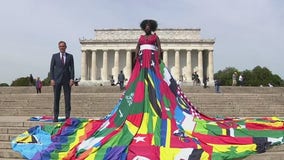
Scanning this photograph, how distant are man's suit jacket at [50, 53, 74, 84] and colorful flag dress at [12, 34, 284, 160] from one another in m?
2.29

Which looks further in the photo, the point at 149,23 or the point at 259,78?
the point at 259,78

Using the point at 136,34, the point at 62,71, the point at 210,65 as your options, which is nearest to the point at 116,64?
the point at 136,34

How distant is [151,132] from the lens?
739cm

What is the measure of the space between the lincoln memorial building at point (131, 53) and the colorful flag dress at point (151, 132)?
194 feet

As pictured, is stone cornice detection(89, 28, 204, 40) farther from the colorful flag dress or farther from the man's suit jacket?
the colorful flag dress

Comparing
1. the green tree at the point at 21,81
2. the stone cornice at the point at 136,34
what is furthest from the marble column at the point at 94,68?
the green tree at the point at 21,81

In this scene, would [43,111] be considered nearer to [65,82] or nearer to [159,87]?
[65,82]

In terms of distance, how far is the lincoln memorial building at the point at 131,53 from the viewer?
227 feet

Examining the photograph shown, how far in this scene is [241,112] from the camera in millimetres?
18422

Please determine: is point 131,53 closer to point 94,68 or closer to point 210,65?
point 94,68

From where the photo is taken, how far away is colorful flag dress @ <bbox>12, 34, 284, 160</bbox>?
676 centimetres

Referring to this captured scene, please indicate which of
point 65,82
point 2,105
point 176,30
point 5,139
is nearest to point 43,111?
point 2,105

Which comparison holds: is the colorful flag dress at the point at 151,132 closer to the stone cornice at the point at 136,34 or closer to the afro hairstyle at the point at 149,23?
the afro hairstyle at the point at 149,23

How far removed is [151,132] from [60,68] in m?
→ 4.27
